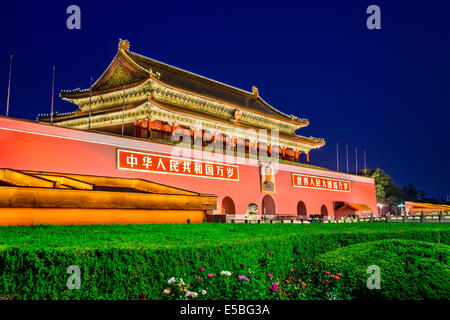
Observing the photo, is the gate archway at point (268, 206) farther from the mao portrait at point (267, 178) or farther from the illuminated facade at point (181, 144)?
the mao portrait at point (267, 178)

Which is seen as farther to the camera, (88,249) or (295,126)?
(295,126)

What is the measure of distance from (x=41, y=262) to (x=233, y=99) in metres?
30.5

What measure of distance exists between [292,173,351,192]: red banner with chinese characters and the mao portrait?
252 cm

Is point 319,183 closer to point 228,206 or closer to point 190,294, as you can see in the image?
point 228,206

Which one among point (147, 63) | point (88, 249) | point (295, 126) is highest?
point (147, 63)

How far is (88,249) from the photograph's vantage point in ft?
13.8

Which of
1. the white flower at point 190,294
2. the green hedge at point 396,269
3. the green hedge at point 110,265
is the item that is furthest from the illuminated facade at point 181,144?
the white flower at point 190,294

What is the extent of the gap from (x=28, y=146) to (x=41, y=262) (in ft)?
41.7

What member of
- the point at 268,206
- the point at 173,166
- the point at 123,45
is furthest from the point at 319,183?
the point at 123,45

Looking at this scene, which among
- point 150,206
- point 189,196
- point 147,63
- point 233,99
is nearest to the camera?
point 150,206
